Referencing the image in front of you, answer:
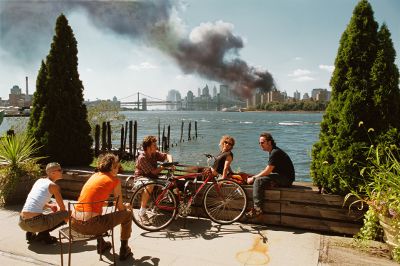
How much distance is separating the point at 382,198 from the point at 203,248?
8.91 ft

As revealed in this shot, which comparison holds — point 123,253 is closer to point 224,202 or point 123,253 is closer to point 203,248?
point 203,248

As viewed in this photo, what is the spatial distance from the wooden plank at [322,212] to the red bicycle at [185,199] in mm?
809

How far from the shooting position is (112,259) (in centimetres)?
488

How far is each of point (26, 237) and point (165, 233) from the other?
219 centimetres

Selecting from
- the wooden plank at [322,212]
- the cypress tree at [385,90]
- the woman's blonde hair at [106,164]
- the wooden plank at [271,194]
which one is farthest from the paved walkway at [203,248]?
the cypress tree at [385,90]

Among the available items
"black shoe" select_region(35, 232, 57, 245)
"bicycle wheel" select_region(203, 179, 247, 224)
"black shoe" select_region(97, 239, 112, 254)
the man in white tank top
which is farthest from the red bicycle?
the man in white tank top

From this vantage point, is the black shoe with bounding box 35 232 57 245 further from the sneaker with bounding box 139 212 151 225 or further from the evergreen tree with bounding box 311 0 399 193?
the evergreen tree with bounding box 311 0 399 193

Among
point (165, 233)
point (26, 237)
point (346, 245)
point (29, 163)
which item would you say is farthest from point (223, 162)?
point (29, 163)

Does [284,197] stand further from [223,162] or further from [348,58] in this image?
[348,58]

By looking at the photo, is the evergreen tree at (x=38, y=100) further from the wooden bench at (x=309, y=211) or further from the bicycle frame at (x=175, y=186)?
the wooden bench at (x=309, y=211)

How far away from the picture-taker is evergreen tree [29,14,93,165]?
9.17m

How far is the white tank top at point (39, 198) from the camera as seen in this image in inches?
195

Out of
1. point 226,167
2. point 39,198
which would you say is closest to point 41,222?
point 39,198

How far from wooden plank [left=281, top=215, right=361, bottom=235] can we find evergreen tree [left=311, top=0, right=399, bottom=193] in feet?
1.88
